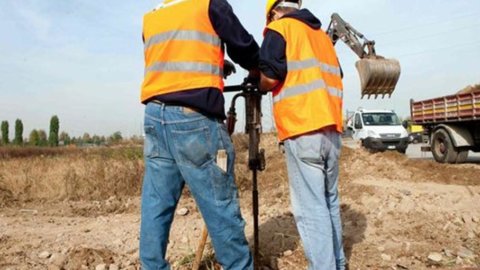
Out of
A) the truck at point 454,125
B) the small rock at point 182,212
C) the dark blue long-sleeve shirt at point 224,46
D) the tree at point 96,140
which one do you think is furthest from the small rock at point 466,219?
the tree at point 96,140

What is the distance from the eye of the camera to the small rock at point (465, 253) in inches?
155

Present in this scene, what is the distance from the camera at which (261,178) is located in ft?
32.7

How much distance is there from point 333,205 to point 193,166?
1197 mm

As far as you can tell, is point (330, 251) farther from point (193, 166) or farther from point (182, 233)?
point (182, 233)

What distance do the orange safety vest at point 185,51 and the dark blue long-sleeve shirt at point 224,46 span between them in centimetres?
3

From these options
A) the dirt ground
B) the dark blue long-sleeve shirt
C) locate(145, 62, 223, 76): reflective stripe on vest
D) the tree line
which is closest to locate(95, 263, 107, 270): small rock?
the dirt ground

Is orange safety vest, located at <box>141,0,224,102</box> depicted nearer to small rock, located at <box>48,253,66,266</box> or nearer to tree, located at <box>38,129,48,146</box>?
small rock, located at <box>48,253,66,266</box>

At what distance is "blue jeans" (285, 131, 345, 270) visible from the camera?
2.88 m

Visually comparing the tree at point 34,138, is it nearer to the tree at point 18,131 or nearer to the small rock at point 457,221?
the tree at point 18,131

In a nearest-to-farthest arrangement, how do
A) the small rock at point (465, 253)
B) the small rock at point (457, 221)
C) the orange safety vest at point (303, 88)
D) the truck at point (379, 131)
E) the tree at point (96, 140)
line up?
the orange safety vest at point (303, 88), the small rock at point (465, 253), the small rock at point (457, 221), the truck at point (379, 131), the tree at point (96, 140)

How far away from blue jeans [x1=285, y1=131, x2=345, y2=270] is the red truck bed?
483 inches

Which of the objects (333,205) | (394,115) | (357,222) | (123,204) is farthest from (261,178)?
(394,115)

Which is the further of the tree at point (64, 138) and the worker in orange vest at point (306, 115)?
the tree at point (64, 138)

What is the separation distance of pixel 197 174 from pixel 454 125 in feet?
45.9
